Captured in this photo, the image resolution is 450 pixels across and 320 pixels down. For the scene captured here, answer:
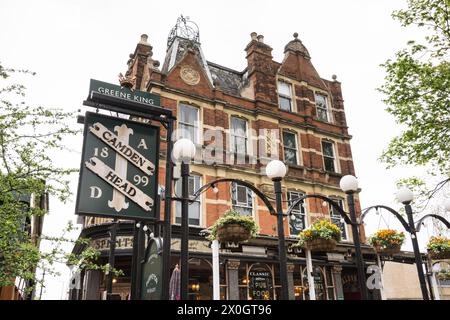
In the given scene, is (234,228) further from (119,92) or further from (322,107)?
(322,107)

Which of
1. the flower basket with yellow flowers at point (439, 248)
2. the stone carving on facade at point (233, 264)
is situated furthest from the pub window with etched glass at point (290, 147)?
the flower basket with yellow flowers at point (439, 248)

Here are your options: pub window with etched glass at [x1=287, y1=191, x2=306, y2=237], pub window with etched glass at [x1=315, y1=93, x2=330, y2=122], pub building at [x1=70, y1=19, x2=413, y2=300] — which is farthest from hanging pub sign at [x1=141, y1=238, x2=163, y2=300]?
pub window with etched glass at [x1=315, y1=93, x2=330, y2=122]

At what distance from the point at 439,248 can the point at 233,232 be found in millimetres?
7458

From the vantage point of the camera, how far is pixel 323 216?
18.9m

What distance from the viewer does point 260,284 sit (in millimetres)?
15320

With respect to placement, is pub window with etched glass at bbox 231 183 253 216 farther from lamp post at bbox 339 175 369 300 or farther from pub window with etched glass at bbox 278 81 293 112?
lamp post at bbox 339 175 369 300

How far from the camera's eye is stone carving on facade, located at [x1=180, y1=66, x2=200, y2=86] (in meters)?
18.1

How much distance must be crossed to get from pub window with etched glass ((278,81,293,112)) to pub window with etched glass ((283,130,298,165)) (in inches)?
67.7

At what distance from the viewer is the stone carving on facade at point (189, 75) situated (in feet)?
59.3

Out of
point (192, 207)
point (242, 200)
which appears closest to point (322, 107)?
point (242, 200)

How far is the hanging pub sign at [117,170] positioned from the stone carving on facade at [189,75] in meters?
13.5

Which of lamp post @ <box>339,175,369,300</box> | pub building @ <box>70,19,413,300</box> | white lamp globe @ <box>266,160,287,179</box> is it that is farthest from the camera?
pub building @ <box>70,19,413,300</box>

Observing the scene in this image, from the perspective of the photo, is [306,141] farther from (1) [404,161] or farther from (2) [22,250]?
(2) [22,250]
